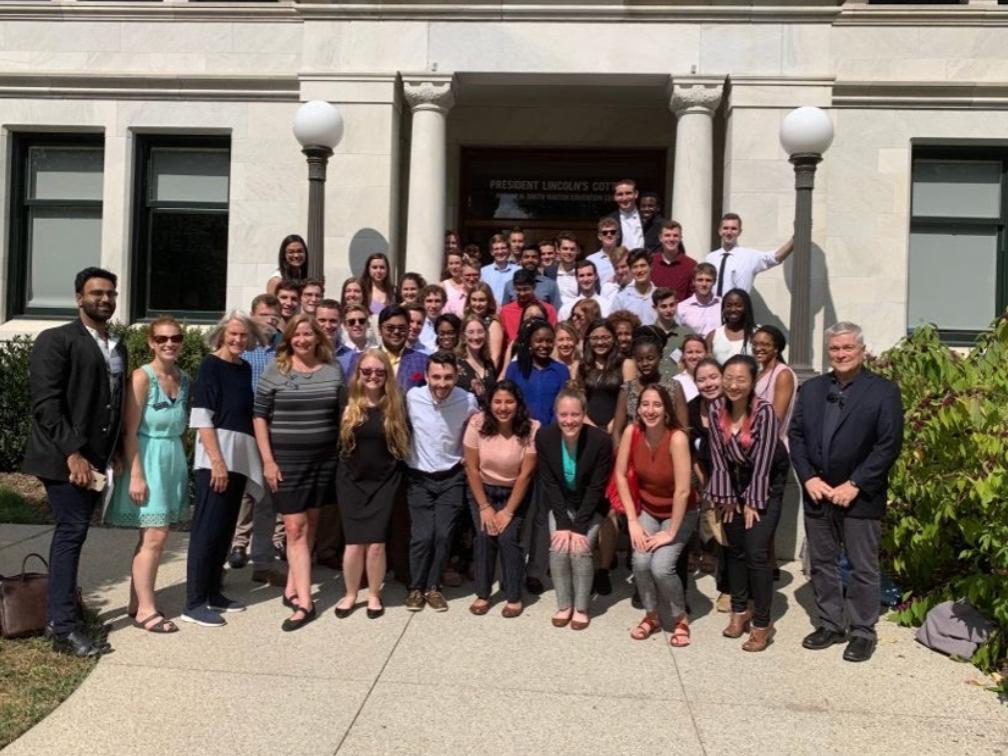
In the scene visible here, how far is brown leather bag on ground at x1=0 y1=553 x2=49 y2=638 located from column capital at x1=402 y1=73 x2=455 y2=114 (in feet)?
22.6

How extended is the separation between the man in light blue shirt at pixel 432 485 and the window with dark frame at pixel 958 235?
301 inches

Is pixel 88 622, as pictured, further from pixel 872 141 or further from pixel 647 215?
pixel 872 141

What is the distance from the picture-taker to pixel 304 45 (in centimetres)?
1029

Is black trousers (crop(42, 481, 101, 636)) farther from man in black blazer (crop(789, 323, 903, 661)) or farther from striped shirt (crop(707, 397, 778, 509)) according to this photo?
man in black blazer (crop(789, 323, 903, 661))

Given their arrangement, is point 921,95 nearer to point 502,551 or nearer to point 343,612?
point 502,551

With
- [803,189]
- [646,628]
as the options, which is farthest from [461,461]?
[803,189]

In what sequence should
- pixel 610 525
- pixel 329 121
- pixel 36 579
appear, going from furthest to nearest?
pixel 329 121 < pixel 610 525 < pixel 36 579

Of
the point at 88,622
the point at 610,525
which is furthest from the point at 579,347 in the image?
the point at 88,622

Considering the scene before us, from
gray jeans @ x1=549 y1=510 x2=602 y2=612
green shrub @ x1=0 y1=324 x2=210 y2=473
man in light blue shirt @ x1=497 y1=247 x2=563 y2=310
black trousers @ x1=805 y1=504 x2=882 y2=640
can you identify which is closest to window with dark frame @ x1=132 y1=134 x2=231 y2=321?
green shrub @ x1=0 y1=324 x2=210 y2=473

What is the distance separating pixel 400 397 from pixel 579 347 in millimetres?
1573

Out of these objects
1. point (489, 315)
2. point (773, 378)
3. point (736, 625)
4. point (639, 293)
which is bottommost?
point (736, 625)

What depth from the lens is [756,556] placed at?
530cm

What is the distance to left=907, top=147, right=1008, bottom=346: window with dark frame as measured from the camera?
36.4 feet

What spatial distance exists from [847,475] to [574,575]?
1.72 meters
